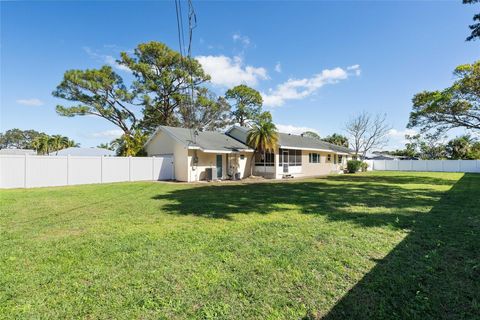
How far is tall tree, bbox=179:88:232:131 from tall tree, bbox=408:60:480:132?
22291 mm

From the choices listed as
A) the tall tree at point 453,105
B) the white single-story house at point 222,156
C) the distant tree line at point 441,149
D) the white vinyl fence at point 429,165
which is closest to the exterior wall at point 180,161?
the white single-story house at point 222,156

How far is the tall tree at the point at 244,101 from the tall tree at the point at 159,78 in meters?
7.36

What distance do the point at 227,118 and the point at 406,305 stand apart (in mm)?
35760

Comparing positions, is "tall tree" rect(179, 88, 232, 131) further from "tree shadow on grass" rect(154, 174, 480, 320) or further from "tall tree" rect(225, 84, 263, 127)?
"tree shadow on grass" rect(154, 174, 480, 320)

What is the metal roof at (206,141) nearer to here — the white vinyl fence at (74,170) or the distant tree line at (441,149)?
the white vinyl fence at (74,170)

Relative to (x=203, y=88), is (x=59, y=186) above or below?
below

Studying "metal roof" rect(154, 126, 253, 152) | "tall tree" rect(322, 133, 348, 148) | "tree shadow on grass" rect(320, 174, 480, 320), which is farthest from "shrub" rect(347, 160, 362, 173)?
"tree shadow on grass" rect(320, 174, 480, 320)

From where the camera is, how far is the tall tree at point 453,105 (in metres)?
17.1

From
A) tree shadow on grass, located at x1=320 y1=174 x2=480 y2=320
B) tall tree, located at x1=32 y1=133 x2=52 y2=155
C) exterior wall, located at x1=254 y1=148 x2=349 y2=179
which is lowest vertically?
tree shadow on grass, located at x1=320 y1=174 x2=480 y2=320

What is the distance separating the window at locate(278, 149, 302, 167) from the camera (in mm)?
22172

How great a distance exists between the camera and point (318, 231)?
5582 mm

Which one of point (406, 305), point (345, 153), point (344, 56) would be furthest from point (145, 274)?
point (345, 153)

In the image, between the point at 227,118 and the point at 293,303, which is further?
the point at 227,118

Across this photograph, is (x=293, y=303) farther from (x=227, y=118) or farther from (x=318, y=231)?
(x=227, y=118)
